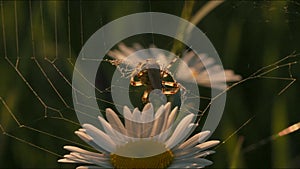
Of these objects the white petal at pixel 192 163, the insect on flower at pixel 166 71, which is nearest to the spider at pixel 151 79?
the insect on flower at pixel 166 71

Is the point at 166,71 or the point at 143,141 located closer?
the point at 143,141

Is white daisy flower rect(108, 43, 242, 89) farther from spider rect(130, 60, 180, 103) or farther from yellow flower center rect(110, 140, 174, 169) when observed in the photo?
yellow flower center rect(110, 140, 174, 169)

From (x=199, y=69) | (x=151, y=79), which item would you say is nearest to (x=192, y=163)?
(x=151, y=79)

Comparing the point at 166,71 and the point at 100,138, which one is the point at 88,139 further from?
the point at 166,71

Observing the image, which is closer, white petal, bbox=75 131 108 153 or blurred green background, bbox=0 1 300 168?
white petal, bbox=75 131 108 153

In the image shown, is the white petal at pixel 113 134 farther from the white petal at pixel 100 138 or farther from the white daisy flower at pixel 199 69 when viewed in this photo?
the white daisy flower at pixel 199 69

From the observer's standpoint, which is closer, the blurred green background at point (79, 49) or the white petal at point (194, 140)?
the white petal at point (194, 140)

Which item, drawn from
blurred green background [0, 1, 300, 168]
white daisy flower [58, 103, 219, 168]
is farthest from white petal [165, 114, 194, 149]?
blurred green background [0, 1, 300, 168]
